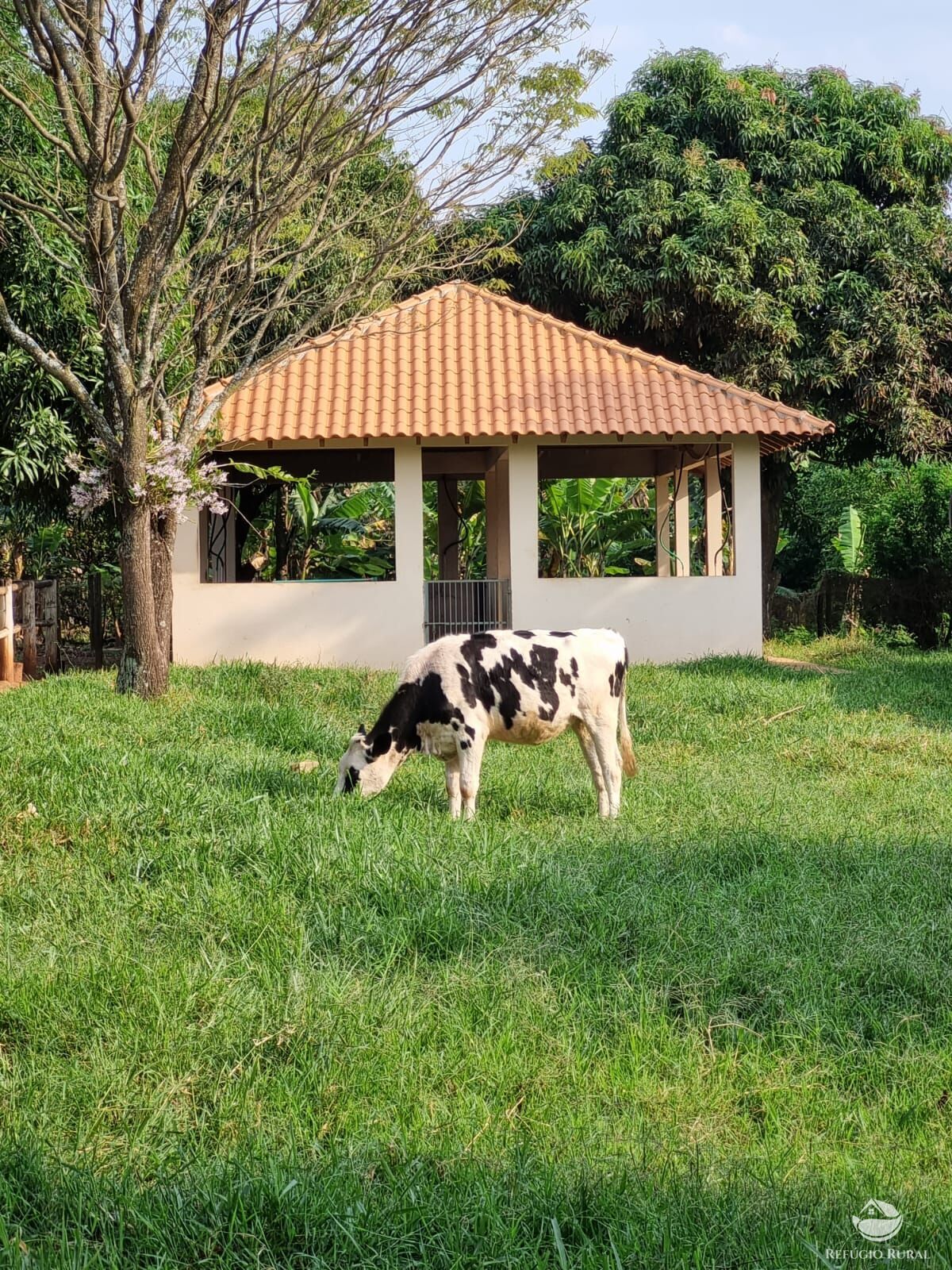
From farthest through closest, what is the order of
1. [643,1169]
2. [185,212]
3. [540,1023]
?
1. [185,212]
2. [540,1023]
3. [643,1169]

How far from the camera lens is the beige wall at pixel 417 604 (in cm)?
1738

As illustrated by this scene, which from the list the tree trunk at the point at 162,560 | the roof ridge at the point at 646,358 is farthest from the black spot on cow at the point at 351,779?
the roof ridge at the point at 646,358

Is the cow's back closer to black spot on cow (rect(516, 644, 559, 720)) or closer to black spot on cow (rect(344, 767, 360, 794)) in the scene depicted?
black spot on cow (rect(516, 644, 559, 720))

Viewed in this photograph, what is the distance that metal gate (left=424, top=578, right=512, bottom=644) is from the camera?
18.0 metres

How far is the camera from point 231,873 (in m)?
6.14

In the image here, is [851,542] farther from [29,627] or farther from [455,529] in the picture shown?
[29,627]

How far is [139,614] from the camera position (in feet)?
41.5

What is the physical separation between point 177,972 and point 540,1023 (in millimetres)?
1368

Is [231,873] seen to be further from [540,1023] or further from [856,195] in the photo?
[856,195]

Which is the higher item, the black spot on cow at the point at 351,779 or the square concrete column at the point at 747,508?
the square concrete column at the point at 747,508

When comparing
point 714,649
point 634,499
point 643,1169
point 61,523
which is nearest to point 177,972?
point 643,1169

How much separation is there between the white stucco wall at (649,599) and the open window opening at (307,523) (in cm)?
226

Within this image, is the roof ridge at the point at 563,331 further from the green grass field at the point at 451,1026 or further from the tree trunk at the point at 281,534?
the green grass field at the point at 451,1026

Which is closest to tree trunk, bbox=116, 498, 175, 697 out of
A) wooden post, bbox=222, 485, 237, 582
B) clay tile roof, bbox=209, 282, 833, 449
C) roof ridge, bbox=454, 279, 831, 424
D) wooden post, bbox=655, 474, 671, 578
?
clay tile roof, bbox=209, 282, 833, 449
